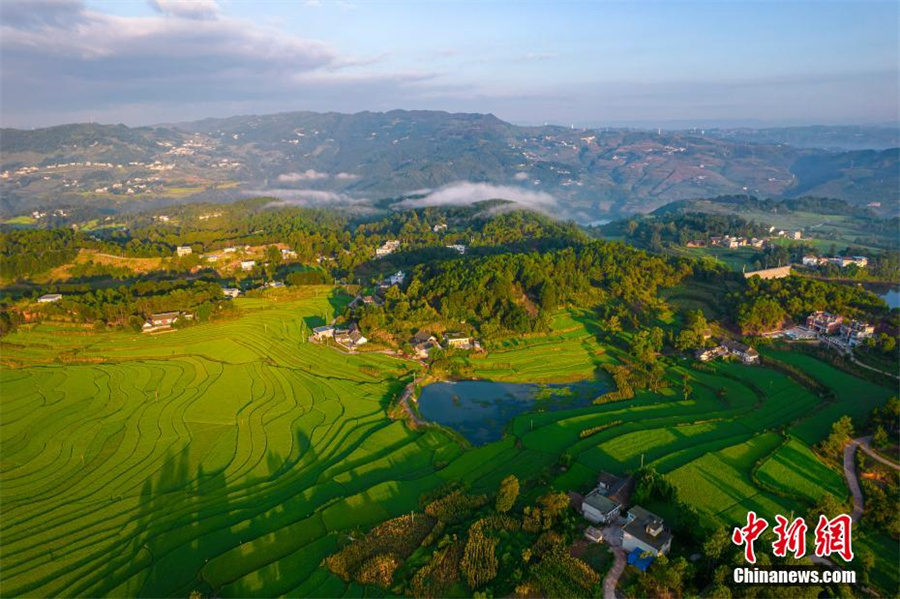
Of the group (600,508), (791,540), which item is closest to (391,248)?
(600,508)

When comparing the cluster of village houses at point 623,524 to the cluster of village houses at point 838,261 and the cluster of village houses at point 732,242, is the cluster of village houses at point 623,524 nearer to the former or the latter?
the cluster of village houses at point 838,261

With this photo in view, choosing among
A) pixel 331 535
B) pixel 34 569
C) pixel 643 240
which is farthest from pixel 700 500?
pixel 643 240

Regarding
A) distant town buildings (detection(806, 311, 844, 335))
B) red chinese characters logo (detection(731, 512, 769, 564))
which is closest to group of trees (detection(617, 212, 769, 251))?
distant town buildings (detection(806, 311, 844, 335))

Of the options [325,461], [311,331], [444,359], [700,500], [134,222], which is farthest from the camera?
[134,222]

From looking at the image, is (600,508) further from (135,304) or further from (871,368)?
(135,304)

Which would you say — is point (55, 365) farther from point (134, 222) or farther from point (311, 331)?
point (134, 222)

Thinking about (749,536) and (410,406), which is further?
(410,406)
